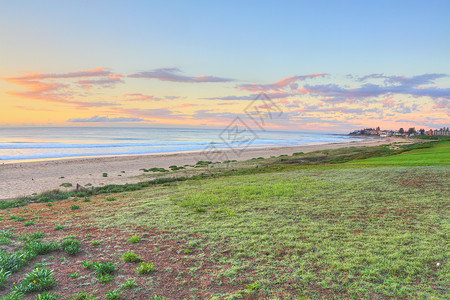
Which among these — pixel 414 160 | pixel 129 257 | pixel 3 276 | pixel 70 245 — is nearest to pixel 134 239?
pixel 129 257

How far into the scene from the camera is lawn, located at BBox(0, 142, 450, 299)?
486 cm

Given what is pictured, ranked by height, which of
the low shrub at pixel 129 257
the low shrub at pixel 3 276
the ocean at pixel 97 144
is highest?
the ocean at pixel 97 144

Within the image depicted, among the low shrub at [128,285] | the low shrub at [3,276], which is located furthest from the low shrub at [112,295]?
the low shrub at [3,276]

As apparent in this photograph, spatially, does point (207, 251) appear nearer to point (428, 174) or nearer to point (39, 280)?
point (39, 280)

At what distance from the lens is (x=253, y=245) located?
6.67 metres

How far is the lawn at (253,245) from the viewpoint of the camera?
191 inches

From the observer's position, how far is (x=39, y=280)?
16.5 ft

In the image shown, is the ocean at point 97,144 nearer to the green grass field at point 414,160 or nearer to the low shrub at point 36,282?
the green grass field at point 414,160

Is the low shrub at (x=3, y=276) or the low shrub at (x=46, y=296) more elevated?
the low shrub at (x=3, y=276)

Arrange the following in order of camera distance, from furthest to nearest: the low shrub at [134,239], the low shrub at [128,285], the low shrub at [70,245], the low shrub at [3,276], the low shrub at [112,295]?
1. the low shrub at [134,239]
2. the low shrub at [70,245]
3. the low shrub at [3,276]
4. the low shrub at [128,285]
5. the low shrub at [112,295]

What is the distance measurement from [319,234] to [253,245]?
6.62 feet

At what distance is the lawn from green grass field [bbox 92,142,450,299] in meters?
0.03

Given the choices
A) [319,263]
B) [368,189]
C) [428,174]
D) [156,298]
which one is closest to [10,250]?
[156,298]

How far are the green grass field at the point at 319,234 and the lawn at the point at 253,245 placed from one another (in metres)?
0.03
